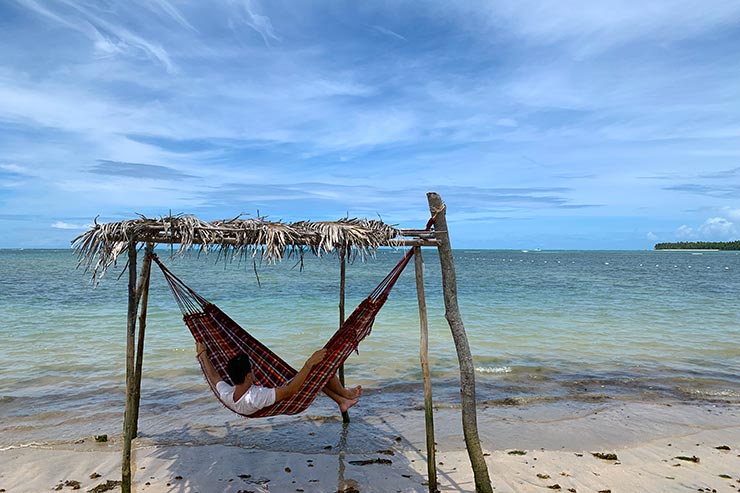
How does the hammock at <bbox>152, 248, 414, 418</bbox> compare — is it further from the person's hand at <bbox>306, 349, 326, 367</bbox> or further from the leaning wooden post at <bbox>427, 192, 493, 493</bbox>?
the leaning wooden post at <bbox>427, 192, 493, 493</bbox>

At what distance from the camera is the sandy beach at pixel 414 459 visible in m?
2.94

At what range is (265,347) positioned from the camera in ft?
10.8

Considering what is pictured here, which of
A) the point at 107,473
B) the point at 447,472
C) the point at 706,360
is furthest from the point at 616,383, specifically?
the point at 107,473

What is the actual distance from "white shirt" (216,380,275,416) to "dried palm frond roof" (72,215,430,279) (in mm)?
731

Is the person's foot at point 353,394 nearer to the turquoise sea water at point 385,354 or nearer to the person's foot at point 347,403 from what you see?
the person's foot at point 347,403

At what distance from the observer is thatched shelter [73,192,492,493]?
98.7 inches

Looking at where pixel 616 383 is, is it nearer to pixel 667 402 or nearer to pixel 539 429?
pixel 667 402

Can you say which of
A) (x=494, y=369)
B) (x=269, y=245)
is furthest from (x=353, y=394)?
(x=494, y=369)

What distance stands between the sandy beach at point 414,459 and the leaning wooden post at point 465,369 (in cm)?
33

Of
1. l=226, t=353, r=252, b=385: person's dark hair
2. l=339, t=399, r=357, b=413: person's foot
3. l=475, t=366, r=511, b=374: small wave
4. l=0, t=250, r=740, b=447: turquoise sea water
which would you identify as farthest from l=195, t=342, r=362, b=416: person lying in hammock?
l=475, t=366, r=511, b=374: small wave

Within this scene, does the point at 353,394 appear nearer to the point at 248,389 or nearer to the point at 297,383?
the point at 297,383

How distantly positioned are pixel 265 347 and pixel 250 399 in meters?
0.53

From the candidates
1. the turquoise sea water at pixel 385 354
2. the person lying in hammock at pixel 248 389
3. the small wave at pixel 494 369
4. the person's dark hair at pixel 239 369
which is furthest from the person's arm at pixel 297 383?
the small wave at pixel 494 369

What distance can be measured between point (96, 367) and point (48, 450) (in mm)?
2270
